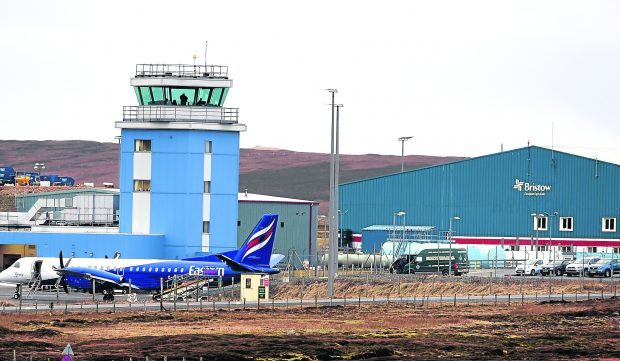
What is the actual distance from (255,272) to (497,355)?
3845cm

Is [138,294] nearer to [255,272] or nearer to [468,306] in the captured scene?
[255,272]

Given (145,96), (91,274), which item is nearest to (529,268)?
(145,96)

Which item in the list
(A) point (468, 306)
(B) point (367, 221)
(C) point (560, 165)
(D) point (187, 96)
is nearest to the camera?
(A) point (468, 306)

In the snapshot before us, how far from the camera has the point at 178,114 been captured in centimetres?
10244

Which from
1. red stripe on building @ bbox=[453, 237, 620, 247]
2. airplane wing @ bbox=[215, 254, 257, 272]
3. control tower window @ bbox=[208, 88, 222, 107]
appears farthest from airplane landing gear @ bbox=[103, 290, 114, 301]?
red stripe on building @ bbox=[453, 237, 620, 247]

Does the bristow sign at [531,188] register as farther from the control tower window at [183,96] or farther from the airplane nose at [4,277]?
the airplane nose at [4,277]

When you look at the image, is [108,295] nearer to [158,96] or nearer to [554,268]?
[158,96]

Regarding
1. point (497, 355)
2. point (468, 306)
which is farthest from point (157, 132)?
point (497, 355)

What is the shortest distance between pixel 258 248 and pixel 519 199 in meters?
52.7

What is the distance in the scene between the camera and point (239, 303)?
82.0m

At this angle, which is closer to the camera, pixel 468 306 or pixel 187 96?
pixel 468 306

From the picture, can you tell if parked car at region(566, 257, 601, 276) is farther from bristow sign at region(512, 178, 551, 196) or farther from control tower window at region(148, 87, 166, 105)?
control tower window at region(148, 87, 166, 105)

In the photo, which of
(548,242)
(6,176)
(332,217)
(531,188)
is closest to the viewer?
(332,217)

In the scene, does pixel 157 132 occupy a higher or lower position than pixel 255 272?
higher
